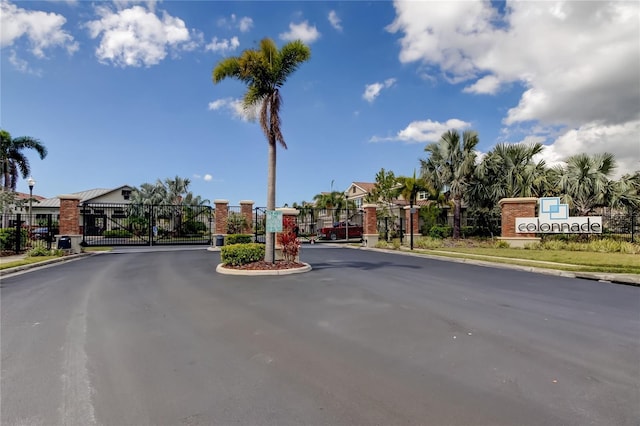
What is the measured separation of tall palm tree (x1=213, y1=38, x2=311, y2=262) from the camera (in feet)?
36.8

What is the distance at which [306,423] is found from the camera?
9.03 ft

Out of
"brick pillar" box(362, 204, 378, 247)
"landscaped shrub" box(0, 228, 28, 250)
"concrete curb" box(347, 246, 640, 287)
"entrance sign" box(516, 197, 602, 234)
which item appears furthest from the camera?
"brick pillar" box(362, 204, 378, 247)

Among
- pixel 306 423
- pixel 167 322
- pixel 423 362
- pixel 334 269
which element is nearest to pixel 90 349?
pixel 167 322

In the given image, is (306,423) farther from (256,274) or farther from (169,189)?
(169,189)

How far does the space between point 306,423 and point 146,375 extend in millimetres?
1854

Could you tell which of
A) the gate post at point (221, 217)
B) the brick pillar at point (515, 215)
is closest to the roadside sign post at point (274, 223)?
the gate post at point (221, 217)

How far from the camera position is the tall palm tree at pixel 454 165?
2448 cm

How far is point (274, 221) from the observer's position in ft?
37.2

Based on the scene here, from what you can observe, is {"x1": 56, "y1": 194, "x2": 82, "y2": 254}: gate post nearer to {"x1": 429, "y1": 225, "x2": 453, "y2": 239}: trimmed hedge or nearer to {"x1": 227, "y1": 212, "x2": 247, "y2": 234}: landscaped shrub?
{"x1": 227, "y1": 212, "x2": 247, "y2": 234}: landscaped shrub

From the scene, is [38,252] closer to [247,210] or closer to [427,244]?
[247,210]

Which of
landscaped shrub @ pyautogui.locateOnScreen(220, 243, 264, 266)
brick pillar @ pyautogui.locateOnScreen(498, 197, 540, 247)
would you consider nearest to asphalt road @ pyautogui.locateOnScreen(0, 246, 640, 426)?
landscaped shrub @ pyautogui.locateOnScreen(220, 243, 264, 266)

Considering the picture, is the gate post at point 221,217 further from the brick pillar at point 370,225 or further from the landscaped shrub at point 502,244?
the landscaped shrub at point 502,244

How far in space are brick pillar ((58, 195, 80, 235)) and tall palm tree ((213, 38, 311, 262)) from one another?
11.1 metres

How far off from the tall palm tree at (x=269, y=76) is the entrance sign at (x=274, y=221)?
0.17 metres
